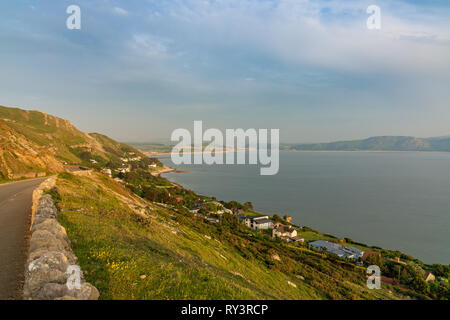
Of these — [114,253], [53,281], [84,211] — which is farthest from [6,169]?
[53,281]

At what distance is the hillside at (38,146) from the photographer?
32.1m

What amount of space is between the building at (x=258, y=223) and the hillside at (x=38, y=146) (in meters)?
42.3

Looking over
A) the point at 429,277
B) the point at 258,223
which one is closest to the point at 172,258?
the point at 429,277

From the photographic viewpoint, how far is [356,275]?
1260 inches

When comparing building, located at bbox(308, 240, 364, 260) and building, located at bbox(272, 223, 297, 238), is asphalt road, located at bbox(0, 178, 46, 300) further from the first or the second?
building, located at bbox(272, 223, 297, 238)

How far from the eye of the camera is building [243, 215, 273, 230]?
56.0 meters

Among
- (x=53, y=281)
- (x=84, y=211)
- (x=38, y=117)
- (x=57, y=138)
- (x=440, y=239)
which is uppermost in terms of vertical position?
(x=38, y=117)

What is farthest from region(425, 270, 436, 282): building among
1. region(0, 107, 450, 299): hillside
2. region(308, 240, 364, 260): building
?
region(308, 240, 364, 260): building

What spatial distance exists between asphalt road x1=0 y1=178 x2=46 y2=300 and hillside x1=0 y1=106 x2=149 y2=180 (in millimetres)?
18758

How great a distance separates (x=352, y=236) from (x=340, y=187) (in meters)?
64.6

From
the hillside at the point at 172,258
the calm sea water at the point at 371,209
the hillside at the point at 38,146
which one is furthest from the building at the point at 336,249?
the hillside at the point at 38,146

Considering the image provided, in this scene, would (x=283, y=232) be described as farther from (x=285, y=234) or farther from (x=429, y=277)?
(x=429, y=277)

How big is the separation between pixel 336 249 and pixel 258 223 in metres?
19.0

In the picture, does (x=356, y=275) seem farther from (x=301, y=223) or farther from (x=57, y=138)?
(x=57, y=138)
